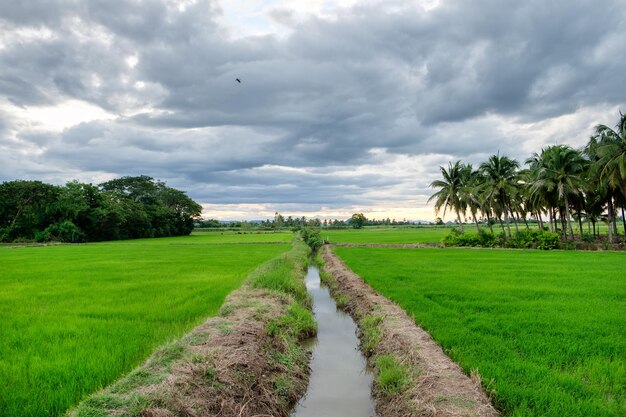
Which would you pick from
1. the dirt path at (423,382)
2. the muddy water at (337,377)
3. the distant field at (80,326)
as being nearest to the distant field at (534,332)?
the dirt path at (423,382)

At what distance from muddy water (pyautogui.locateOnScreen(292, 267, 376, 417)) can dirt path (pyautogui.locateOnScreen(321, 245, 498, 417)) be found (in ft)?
1.08

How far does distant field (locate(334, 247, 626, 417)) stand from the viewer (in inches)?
187

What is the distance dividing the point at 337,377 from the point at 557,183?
37008mm

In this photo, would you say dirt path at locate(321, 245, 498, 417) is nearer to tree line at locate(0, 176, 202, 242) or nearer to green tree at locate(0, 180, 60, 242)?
tree line at locate(0, 176, 202, 242)

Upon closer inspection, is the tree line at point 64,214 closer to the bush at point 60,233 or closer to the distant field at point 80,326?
the bush at point 60,233

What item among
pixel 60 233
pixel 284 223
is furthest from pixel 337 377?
pixel 284 223

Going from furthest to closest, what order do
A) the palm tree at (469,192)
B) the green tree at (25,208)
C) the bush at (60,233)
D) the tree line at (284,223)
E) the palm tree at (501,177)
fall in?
the tree line at (284,223), the green tree at (25,208), the bush at (60,233), the palm tree at (469,192), the palm tree at (501,177)

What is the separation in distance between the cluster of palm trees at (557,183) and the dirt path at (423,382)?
30.8 m

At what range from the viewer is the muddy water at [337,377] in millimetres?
5686

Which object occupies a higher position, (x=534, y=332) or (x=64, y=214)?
(x=64, y=214)

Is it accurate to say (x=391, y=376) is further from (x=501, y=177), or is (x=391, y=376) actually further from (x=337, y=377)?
(x=501, y=177)

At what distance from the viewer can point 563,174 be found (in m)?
34.5

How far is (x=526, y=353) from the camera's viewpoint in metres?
6.29

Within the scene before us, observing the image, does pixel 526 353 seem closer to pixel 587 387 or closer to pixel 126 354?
pixel 587 387
